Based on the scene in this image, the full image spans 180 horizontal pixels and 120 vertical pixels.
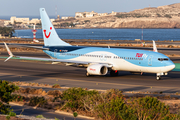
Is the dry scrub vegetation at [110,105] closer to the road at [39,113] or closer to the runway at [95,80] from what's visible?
the road at [39,113]

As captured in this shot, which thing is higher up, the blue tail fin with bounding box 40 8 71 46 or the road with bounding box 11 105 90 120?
the blue tail fin with bounding box 40 8 71 46

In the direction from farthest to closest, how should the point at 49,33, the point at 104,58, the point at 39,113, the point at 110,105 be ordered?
1. the point at 49,33
2. the point at 104,58
3. the point at 39,113
4. the point at 110,105

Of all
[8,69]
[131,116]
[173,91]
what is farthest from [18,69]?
[131,116]

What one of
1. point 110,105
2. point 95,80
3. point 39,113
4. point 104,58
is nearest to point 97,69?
point 95,80

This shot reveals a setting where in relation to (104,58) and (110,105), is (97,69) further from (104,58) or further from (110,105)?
(110,105)

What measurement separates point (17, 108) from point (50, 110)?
7.44 feet

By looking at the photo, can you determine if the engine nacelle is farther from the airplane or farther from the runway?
the runway

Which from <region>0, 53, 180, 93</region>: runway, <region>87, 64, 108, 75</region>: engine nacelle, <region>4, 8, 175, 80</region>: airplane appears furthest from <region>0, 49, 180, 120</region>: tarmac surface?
<region>4, 8, 175, 80</region>: airplane

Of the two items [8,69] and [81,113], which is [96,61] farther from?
[81,113]

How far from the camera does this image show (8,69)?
47.8 metres

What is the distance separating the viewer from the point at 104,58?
131 ft

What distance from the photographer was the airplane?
36.6 m

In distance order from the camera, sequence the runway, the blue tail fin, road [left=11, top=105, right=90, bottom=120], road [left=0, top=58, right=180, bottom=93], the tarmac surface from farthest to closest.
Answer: the blue tail fin, road [left=0, top=58, right=180, bottom=93], the runway, the tarmac surface, road [left=11, top=105, right=90, bottom=120]

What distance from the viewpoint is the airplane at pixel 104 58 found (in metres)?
36.6
